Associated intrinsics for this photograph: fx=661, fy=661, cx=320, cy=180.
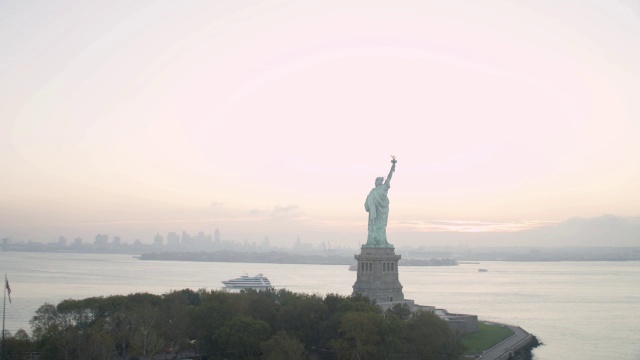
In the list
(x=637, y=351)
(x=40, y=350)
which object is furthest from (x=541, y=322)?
(x=40, y=350)

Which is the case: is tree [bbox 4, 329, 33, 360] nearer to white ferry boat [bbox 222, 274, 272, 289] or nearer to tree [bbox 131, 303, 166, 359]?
tree [bbox 131, 303, 166, 359]

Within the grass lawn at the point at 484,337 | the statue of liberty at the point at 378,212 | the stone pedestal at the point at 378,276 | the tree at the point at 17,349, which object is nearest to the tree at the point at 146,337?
the tree at the point at 17,349

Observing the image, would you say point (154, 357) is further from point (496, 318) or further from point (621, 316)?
point (621, 316)

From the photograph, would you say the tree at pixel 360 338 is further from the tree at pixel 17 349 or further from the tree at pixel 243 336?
the tree at pixel 17 349

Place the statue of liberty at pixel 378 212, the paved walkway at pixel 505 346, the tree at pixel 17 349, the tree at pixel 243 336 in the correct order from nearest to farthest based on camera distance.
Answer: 1. the tree at pixel 17 349
2. the tree at pixel 243 336
3. the paved walkway at pixel 505 346
4. the statue of liberty at pixel 378 212

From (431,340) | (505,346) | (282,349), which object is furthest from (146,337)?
(505,346)

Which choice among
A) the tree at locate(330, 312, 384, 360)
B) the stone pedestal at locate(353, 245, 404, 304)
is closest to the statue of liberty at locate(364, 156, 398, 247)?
the stone pedestal at locate(353, 245, 404, 304)
